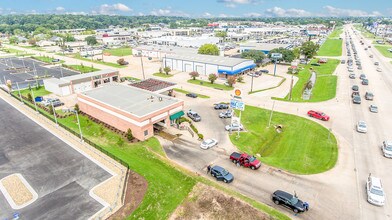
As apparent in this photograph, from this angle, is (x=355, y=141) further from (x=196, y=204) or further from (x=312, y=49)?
(x=312, y=49)

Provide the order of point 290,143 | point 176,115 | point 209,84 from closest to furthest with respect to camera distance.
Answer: point 290,143
point 176,115
point 209,84

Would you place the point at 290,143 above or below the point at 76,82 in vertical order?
below

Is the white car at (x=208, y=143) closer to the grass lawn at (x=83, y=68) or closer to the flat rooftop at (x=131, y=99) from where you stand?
the flat rooftop at (x=131, y=99)

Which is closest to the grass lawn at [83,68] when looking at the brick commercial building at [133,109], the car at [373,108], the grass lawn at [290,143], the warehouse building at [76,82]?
the warehouse building at [76,82]

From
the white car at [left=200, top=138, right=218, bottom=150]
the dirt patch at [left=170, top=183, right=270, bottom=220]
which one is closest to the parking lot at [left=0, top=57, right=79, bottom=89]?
the white car at [left=200, top=138, right=218, bottom=150]

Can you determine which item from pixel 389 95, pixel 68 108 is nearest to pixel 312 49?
pixel 389 95

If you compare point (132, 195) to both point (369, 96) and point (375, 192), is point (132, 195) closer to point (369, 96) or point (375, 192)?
point (375, 192)

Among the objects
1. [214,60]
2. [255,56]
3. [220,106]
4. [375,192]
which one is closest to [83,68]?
[214,60]
